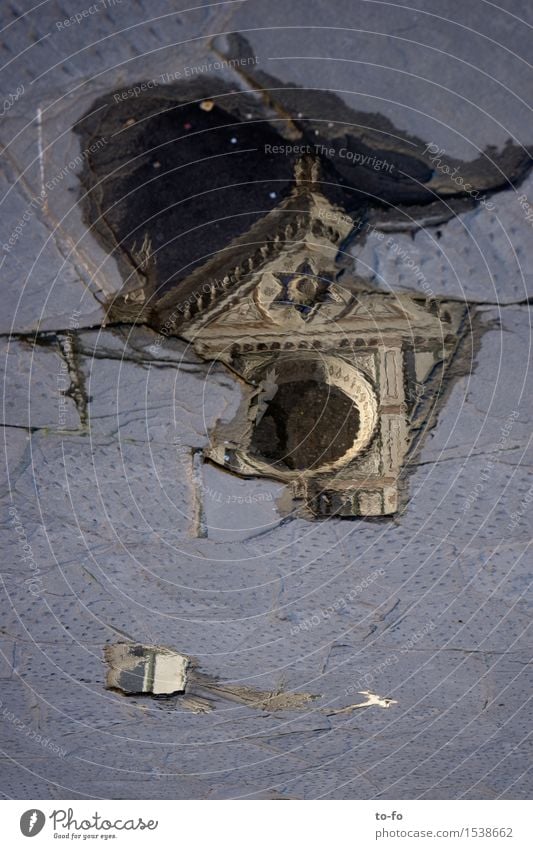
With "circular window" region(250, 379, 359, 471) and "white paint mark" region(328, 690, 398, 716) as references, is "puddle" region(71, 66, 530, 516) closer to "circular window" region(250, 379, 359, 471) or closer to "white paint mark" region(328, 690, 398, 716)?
"circular window" region(250, 379, 359, 471)

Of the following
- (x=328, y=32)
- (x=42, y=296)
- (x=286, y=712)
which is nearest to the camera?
(x=328, y=32)

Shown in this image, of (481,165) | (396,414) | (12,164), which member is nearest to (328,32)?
(481,165)

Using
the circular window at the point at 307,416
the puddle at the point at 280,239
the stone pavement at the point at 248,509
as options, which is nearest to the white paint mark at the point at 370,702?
the stone pavement at the point at 248,509

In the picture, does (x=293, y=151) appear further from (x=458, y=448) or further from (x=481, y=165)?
(x=458, y=448)

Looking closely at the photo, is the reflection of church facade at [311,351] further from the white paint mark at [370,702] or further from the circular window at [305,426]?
the white paint mark at [370,702]

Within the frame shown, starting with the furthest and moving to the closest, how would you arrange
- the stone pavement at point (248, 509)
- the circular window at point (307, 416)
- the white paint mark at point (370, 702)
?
1. the white paint mark at point (370, 702)
2. the circular window at point (307, 416)
3. the stone pavement at point (248, 509)

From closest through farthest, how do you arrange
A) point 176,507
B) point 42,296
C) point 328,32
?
1. point 328,32
2. point 42,296
3. point 176,507
